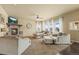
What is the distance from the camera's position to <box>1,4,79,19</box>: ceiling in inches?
130

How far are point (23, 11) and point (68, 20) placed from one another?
43.5 inches

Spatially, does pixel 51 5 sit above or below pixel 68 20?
above

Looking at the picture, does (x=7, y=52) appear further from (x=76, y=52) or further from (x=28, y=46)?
(x=76, y=52)

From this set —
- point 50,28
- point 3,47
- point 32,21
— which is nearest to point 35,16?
point 32,21

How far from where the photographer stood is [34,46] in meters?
3.46

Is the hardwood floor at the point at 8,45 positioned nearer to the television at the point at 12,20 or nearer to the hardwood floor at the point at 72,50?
the television at the point at 12,20

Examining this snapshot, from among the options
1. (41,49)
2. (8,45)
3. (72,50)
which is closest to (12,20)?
(8,45)

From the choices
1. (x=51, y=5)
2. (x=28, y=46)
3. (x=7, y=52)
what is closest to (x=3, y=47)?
(x=7, y=52)

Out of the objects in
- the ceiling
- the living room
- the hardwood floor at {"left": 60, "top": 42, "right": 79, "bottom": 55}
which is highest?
the ceiling

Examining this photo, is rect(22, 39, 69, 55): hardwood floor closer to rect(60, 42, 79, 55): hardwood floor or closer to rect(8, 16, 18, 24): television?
rect(60, 42, 79, 55): hardwood floor

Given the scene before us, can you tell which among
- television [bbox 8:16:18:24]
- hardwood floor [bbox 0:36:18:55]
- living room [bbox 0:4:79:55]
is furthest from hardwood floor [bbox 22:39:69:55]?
television [bbox 8:16:18:24]
